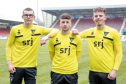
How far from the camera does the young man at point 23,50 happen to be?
638 cm

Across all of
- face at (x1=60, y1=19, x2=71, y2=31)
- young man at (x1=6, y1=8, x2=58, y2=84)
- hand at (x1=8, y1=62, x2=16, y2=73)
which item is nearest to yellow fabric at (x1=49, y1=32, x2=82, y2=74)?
face at (x1=60, y1=19, x2=71, y2=31)

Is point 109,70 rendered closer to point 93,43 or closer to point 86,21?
point 93,43

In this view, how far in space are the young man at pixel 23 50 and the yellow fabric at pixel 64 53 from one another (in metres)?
0.49

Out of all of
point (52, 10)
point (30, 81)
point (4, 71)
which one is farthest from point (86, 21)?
point (30, 81)

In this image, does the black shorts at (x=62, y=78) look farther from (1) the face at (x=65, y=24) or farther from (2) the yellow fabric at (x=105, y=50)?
(1) the face at (x=65, y=24)

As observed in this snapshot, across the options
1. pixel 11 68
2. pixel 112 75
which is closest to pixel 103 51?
pixel 112 75

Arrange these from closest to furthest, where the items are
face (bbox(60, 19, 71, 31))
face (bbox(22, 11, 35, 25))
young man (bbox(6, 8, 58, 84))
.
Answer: face (bbox(60, 19, 71, 31)) < face (bbox(22, 11, 35, 25)) < young man (bbox(6, 8, 58, 84))

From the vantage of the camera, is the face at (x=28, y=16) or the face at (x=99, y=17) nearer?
the face at (x=99, y=17)

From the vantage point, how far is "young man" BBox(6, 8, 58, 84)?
6.38 m

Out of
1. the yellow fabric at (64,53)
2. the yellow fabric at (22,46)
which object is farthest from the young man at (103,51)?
the yellow fabric at (22,46)

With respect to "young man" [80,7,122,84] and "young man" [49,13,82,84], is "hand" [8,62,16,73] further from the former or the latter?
"young man" [80,7,122,84]

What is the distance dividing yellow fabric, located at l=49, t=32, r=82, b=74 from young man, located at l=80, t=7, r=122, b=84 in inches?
13.3

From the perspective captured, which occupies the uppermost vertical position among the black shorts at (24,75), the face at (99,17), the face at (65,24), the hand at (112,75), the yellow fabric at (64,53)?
the face at (99,17)

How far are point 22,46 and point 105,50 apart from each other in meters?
1.61
